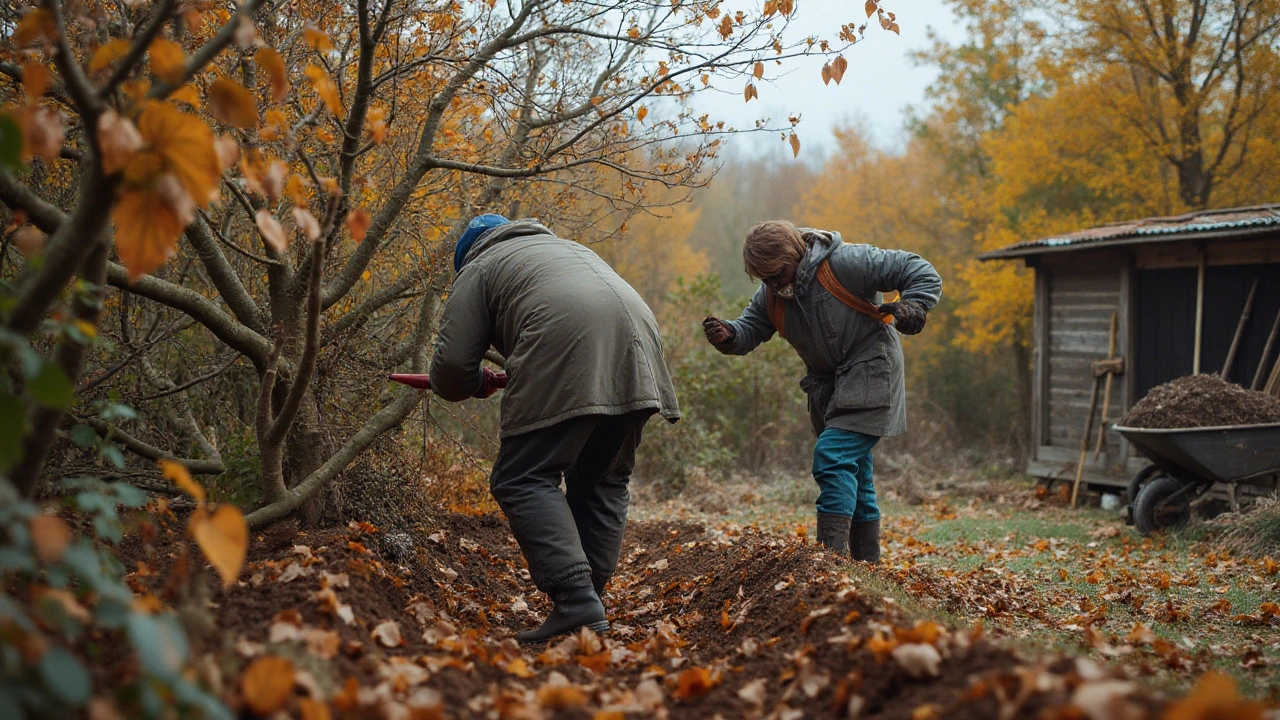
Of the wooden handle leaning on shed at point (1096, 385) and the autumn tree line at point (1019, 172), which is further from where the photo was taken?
the autumn tree line at point (1019, 172)

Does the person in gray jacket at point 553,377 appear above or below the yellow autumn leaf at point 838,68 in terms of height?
below

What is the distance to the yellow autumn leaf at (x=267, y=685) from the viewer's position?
1.82m

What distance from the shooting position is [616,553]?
3996mm

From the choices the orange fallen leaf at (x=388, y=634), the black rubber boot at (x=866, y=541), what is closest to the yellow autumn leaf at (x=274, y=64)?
the orange fallen leaf at (x=388, y=634)

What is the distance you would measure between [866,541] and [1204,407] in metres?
4.02

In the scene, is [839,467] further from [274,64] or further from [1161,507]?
[1161,507]

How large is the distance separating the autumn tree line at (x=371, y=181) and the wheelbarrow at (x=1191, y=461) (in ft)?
13.5

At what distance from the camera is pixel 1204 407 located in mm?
7051

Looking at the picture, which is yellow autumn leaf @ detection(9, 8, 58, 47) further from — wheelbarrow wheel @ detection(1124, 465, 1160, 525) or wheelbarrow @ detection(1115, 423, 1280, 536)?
wheelbarrow wheel @ detection(1124, 465, 1160, 525)

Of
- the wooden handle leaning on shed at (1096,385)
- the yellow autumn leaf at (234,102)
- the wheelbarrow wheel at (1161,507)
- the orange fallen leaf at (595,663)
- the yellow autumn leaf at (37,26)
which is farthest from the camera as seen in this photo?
the wooden handle leaning on shed at (1096,385)

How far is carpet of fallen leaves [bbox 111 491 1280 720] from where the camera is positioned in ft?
6.25

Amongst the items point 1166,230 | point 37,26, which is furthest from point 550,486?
point 1166,230

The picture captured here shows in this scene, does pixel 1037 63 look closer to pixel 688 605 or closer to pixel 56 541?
pixel 688 605

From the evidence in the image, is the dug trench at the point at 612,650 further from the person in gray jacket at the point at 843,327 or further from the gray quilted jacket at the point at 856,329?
the gray quilted jacket at the point at 856,329
